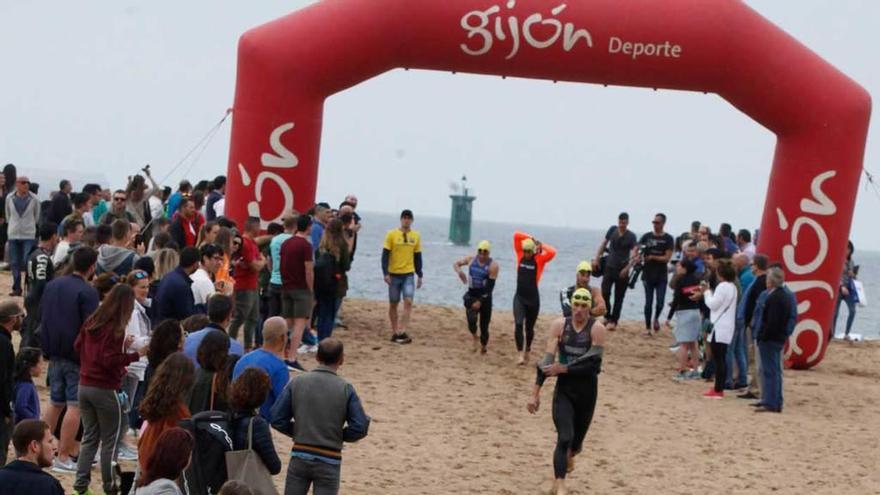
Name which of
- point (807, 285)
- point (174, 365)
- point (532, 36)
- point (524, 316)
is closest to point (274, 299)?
point (524, 316)

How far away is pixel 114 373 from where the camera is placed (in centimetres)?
805

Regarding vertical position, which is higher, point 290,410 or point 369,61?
point 369,61

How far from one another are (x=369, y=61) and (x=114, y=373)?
8.05 meters

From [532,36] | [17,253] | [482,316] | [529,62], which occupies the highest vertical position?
[532,36]

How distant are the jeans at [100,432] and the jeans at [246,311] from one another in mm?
4698

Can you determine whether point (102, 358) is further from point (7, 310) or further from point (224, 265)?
point (224, 265)

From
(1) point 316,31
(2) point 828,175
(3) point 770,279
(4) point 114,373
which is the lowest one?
(4) point 114,373

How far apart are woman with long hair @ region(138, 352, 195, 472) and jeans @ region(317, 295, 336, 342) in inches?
309

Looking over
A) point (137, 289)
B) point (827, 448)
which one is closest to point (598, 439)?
point (827, 448)

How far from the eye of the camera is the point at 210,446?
642 cm

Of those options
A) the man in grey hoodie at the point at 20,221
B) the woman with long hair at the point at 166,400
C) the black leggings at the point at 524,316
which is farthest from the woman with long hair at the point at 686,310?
the woman with long hair at the point at 166,400

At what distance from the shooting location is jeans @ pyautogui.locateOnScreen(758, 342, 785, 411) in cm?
1343

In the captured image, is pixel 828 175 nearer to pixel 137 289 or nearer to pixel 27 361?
pixel 137 289

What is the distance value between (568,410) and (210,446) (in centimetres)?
401
